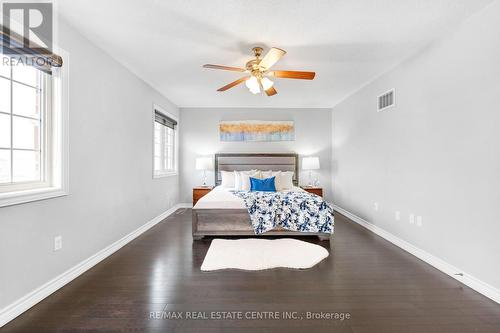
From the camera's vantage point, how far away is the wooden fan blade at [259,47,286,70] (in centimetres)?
241

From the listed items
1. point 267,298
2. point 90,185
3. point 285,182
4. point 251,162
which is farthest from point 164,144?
point 267,298

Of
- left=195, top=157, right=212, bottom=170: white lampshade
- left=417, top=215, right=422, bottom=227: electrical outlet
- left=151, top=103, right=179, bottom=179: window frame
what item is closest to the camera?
left=417, top=215, right=422, bottom=227: electrical outlet

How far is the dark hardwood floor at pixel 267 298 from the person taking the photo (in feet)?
5.81

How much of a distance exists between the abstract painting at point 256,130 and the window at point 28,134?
3.88 meters

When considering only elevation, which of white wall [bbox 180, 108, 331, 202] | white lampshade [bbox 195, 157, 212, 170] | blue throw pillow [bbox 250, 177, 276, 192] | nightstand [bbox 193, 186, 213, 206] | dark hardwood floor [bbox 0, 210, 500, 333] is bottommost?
dark hardwood floor [bbox 0, 210, 500, 333]

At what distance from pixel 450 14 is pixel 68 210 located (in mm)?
4113

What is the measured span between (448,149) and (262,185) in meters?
2.90

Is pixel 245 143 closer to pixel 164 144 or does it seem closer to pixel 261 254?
pixel 164 144

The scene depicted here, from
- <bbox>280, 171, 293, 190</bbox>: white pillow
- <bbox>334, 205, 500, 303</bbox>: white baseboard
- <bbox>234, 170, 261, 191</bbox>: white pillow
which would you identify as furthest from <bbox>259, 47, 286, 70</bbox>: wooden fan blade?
<bbox>334, 205, 500, 303</bbox>: white baseboard

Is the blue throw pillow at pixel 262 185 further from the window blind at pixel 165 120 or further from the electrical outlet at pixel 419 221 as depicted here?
the electrical outlet at pixel 419 221

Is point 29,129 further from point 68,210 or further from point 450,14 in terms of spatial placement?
point 450,14

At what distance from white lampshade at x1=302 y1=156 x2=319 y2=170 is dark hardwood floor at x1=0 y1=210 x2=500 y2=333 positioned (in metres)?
2.76

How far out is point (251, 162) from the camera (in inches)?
231

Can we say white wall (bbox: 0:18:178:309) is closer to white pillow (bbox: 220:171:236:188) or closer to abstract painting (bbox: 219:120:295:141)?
white pillow (bbox: 220:171:236:188)
